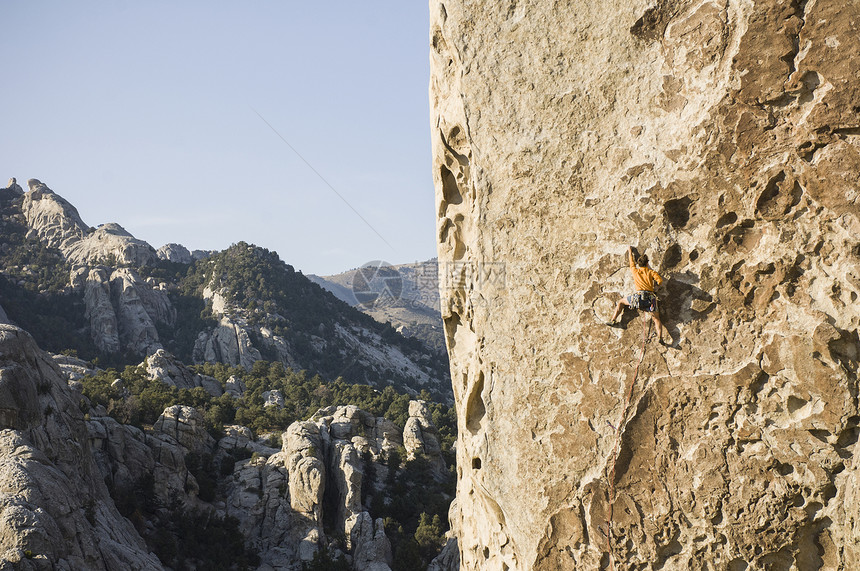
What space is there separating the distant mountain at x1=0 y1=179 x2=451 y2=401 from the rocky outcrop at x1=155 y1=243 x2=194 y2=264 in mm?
2342

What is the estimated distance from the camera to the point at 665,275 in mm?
4789

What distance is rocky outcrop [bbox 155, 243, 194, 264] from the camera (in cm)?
8488

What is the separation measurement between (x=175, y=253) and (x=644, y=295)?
92625mm

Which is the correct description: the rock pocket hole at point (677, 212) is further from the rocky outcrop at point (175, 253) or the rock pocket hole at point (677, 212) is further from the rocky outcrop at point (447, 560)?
Result: the rocky outcrop at point (175, 253)

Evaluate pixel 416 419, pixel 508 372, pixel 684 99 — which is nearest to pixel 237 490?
pixel 416 419

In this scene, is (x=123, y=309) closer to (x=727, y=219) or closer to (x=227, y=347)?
(x=227, y=347)

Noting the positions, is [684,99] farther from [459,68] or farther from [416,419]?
[416,419]

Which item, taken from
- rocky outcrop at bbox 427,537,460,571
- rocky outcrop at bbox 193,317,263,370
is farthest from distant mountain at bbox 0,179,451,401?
rocky outcrop at bbox 427,537,460,571

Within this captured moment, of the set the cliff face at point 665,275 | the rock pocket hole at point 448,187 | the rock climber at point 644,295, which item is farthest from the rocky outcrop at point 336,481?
the rock climber at point 644,295

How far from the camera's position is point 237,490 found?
26.8 meters

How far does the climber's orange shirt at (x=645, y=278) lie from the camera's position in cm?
471

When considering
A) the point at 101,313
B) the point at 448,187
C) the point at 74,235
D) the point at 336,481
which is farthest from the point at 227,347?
the point at 448,187

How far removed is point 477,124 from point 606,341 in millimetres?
2361

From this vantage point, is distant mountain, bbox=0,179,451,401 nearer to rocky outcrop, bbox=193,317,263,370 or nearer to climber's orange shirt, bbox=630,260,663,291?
rocky outcrop, bbox=193,317,263,370
